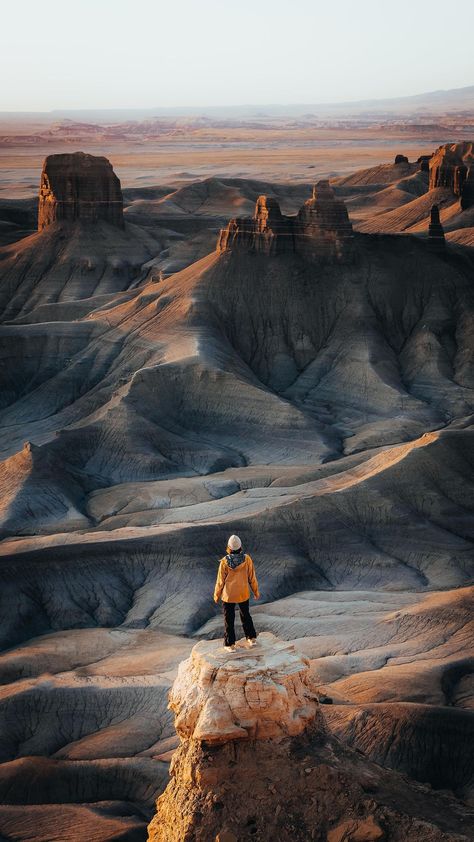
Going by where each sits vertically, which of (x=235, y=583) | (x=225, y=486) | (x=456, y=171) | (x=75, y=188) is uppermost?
(x=456, y=171)

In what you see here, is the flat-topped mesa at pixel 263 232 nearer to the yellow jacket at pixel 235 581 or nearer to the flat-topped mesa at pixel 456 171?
the flat-topped mesa at pixel 456 171

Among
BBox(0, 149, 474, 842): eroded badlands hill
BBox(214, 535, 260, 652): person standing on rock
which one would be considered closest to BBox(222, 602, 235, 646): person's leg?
BBox(214, 535, 260, 652): person standing on rock

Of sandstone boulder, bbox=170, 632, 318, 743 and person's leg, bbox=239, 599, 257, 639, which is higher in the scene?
person's leg, bbox=239, 599, 257, 639

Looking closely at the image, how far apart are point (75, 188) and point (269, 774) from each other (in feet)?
355

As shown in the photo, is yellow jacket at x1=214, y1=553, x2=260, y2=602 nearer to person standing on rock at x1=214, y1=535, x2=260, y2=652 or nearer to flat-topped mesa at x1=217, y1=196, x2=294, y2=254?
person standing on rock at x1=214, y1=535, x2=260, y2=652

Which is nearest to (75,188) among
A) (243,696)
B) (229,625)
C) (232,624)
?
(232,624)

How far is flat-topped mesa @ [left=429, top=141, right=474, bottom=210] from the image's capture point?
442 feet

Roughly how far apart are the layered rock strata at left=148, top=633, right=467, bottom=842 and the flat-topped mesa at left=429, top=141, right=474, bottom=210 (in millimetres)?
111567

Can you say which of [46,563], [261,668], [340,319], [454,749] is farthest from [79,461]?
[261,668]

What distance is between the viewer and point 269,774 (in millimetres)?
25266

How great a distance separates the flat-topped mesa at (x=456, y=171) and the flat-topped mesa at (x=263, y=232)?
3624 centimetres

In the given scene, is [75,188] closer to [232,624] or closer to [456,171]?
[456,171]

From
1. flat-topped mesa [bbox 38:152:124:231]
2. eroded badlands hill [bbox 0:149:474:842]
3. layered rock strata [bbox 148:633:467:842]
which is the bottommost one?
eroded badlands hill [bbox 0:149:474:842]

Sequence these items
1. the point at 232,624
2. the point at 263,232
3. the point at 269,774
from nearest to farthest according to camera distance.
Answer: the point at 269,774 < the point at 232,624 < the point at 263,232
